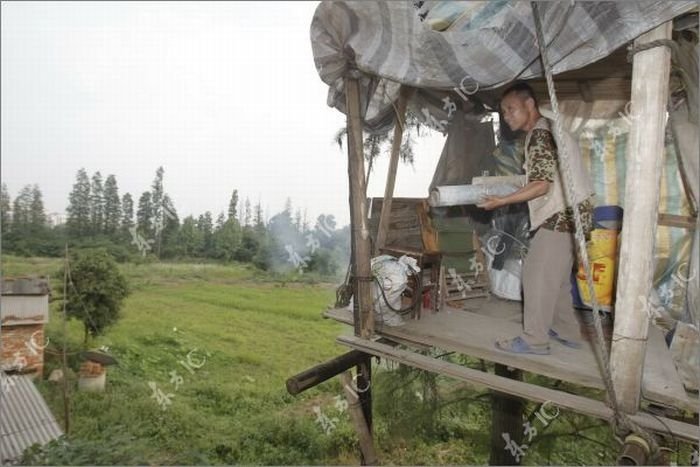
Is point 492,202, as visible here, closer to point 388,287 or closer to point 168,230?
point 388,287

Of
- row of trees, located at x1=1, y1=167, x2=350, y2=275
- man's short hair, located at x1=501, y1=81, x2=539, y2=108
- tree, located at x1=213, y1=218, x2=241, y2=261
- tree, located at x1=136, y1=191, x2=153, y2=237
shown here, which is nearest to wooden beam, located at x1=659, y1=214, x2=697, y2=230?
man's short hair, located at x1=501, y1=81, x2=539, y2=108

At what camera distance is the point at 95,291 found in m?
17.4

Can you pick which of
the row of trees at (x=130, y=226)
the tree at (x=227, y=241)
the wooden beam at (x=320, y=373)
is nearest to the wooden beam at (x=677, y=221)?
the wooden beam at (x=320, y=373)

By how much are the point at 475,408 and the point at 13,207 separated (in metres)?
21.8

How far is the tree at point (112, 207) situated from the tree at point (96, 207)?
0.59 ft

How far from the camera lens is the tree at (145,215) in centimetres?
2188

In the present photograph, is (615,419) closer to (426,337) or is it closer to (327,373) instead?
(426,337)

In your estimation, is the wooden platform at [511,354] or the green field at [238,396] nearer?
the wooden platform at [511,354]

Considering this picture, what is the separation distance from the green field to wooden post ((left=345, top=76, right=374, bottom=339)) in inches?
34.2

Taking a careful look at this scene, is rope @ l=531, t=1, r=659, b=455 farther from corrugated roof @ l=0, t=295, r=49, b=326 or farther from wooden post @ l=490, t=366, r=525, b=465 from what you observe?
corrugated roof @ l=0, t=295, r=49, b=326

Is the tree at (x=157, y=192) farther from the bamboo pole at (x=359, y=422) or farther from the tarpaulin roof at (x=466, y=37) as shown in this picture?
the tarpaulin roof at (x=466, y=37)

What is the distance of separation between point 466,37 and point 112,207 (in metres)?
23.4

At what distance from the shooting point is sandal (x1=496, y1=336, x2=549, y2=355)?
→ 257cm

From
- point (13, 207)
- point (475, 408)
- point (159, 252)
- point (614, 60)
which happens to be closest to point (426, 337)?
point (614, 60)
